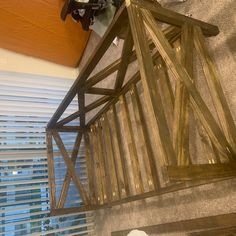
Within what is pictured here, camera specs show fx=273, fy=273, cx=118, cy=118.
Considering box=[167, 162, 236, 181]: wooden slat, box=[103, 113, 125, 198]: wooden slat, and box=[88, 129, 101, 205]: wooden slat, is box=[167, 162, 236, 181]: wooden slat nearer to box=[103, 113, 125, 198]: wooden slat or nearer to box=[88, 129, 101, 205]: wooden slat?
box=[103, 113, 125, 198]: wooden slat

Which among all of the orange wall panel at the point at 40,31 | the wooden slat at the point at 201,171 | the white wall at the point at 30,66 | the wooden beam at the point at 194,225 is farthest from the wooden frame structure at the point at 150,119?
the orange wall panel at the point at 40,31

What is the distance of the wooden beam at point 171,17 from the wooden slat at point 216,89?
0.12 ft

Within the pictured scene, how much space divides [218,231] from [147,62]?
0.76m

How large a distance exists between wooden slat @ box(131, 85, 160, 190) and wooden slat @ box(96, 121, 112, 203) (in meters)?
0.50

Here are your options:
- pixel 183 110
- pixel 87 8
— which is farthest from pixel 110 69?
pixel 183 110

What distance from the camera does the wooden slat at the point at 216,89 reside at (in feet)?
3.65

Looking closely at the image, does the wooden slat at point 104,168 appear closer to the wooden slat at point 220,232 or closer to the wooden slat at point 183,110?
the wooden slat at point 220,232

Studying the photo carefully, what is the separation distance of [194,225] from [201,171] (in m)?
0.53

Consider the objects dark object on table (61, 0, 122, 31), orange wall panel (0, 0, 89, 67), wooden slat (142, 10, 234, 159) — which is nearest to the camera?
wooden slat (142, 10, 234, 159)

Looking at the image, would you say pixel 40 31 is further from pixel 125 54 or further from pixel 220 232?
pixel 220 232

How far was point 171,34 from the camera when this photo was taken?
138cm

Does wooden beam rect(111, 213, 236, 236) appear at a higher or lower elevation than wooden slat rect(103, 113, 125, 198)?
lower

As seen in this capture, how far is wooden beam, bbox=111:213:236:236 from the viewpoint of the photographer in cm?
113

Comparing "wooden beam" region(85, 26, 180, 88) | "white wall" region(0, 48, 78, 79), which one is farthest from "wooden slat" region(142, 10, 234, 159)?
"white wall" region(0, 48, 78, 79)
